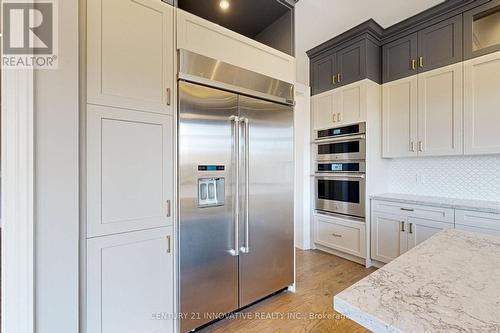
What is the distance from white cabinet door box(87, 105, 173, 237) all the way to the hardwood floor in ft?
3.55

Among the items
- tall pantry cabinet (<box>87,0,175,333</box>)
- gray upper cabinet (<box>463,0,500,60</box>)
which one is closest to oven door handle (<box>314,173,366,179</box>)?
gray upper cabinet (<box>463,0,500,60</box>)

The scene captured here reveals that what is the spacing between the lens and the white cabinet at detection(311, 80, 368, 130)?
3.05 metres

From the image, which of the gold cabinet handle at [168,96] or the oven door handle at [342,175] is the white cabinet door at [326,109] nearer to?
the oven door handle at [342,175]

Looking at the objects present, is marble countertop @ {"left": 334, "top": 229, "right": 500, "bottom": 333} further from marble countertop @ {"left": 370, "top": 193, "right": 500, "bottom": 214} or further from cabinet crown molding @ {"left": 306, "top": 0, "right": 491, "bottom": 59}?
cabinet crown molding @ {"left": 306, "top": 0, "right": 491, "bottom": 59}

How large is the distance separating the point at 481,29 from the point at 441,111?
851mm

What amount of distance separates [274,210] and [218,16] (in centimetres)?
198

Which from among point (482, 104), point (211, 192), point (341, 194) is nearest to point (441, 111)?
point (482, 104)

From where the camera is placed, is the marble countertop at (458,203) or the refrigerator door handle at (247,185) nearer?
the refrigerator door handle at (247,185)

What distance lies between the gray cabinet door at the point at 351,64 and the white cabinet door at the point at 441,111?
0.65 metres

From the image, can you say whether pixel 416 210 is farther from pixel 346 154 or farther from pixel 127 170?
pixel 127 170

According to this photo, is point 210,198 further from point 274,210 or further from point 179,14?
point 179,14

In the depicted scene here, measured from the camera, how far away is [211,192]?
189cm

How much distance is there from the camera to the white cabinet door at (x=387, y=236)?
9.12ft

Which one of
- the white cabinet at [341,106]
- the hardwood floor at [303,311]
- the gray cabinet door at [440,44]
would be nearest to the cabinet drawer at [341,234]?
the hardwood floor at [303,311]
